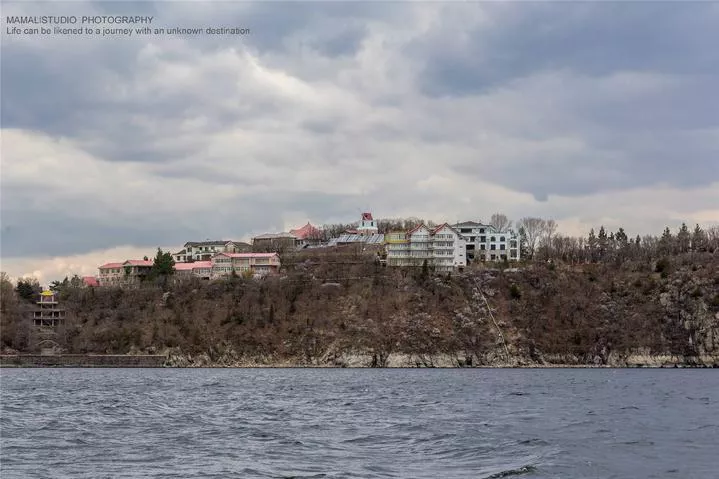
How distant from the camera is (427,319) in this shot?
166750mm

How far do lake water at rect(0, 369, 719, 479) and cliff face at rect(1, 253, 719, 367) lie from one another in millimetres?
85046

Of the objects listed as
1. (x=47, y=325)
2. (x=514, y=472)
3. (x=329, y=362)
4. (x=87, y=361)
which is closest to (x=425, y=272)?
(x=329, y=362)

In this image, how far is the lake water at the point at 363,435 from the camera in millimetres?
34031

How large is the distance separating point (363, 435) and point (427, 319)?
12263 cm

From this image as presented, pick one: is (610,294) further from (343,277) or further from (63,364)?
(63,364)

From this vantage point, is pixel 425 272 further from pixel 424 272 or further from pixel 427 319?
pixel 427 319

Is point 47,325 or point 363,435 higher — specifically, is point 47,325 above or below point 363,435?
above

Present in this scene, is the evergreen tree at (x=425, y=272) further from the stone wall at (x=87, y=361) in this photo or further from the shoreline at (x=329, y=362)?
the stone wall at (x=87, y=361)

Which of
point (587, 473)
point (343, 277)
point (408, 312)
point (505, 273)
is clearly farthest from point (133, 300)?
point (587, 473)

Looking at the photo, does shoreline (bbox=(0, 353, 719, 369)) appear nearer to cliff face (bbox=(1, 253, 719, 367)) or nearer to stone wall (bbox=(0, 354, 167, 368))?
stone wall (bbox=(0, 354, 167, 368))

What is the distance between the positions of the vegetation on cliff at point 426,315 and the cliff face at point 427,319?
0.81 ft

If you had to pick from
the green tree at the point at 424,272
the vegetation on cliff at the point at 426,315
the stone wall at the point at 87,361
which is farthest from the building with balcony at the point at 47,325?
the green tree at the point at 424,272

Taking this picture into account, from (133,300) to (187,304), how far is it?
13.7 metres

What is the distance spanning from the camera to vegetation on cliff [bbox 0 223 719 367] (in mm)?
160625
